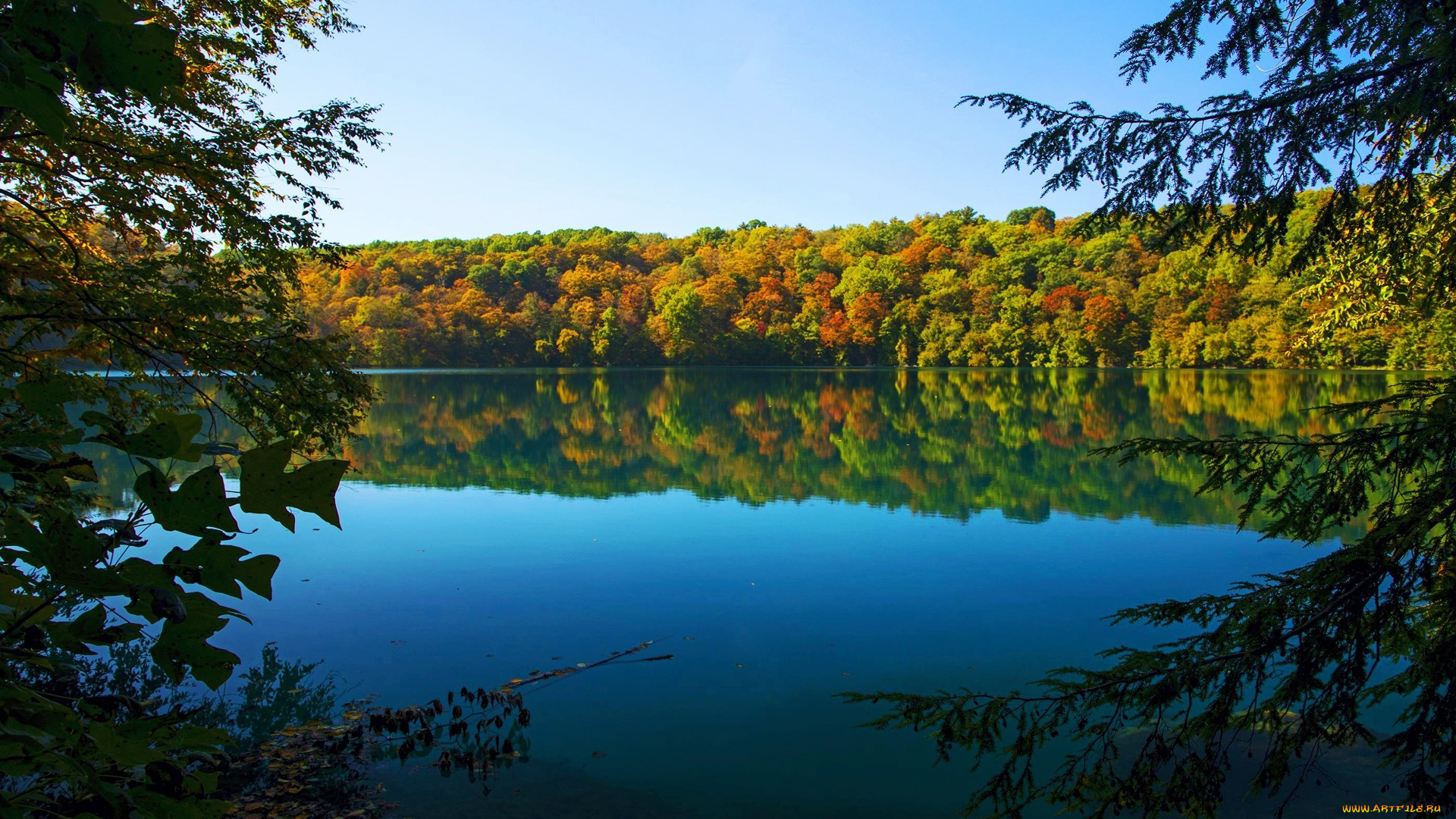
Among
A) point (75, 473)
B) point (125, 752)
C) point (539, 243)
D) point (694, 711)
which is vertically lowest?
point (694, 711)

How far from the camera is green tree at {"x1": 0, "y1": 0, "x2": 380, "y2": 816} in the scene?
27.1 inches

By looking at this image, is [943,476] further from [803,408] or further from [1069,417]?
[803,408]

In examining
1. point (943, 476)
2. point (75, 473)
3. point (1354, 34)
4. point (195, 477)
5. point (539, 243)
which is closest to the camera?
point (195, 477)

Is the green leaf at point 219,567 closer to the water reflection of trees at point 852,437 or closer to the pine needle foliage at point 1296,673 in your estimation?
the pine needle foliage at point 1296,673

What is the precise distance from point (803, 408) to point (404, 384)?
25589 mm

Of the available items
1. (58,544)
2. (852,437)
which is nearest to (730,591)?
(58,544)

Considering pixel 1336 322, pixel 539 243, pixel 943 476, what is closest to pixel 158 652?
pixel 943 476

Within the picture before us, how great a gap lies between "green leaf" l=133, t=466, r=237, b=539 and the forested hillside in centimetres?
5829

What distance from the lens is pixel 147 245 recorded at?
6418 mm

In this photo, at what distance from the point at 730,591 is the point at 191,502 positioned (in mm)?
8275

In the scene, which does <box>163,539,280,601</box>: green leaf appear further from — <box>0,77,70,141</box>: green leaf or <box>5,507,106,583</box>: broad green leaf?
<box>0,77,70,141</box>: green leaf

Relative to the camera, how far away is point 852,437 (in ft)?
75.3

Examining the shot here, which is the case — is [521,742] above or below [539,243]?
below

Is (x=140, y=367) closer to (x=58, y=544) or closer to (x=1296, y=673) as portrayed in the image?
(x=58, y=544)
